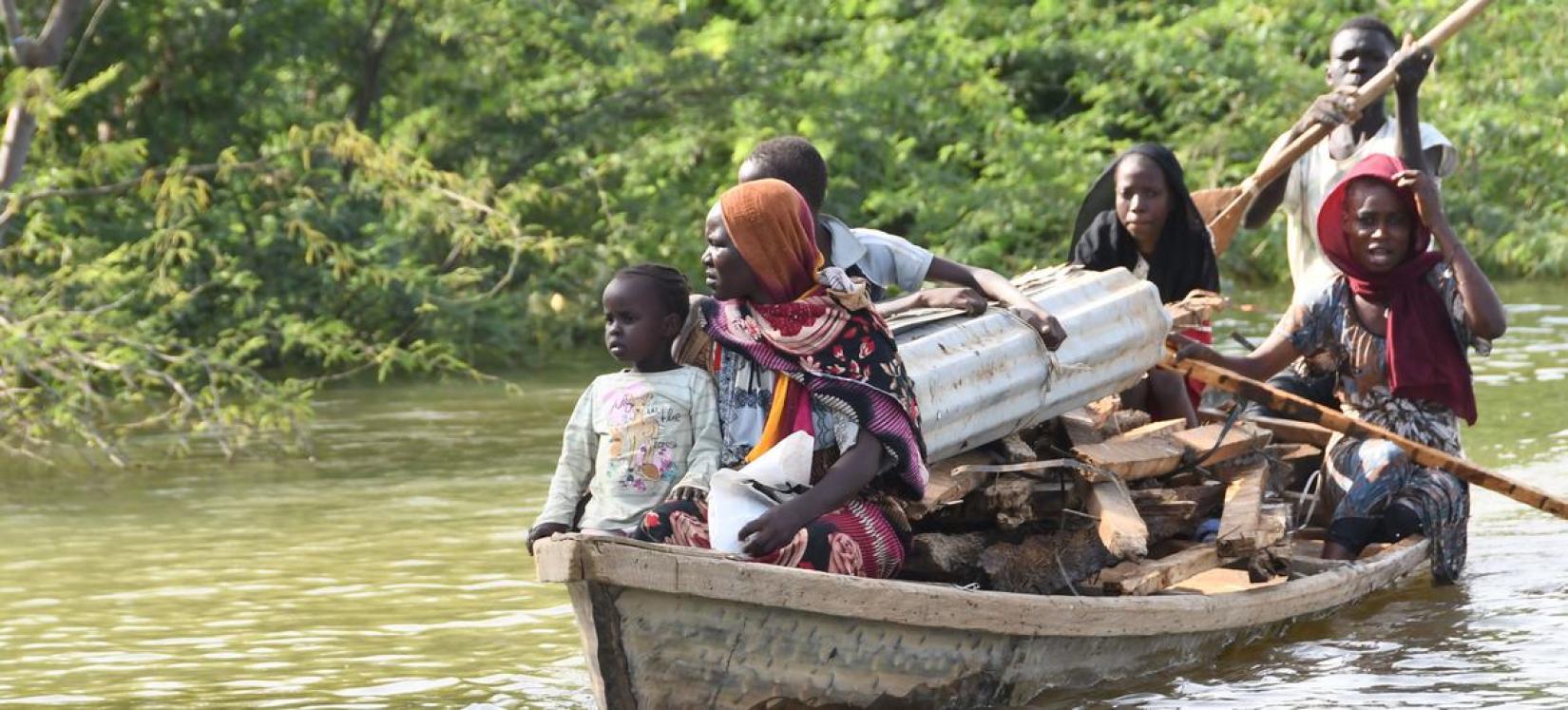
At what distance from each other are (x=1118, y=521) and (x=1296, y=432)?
1825 mm

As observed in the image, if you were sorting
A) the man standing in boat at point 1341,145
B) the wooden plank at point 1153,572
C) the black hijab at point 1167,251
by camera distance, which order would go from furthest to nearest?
the man standing in boat at point 1341,145
the black hijab at point 1167,251
the wooden plank at point 1153,572

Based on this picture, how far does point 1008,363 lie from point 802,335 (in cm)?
89

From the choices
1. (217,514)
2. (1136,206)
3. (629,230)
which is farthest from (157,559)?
(629,230)

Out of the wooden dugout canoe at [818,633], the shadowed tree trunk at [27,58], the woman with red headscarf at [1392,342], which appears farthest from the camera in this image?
the shadowed tree trunk at [27,58]

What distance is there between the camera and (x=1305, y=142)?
304 inches

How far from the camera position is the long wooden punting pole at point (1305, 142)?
7.57 metres

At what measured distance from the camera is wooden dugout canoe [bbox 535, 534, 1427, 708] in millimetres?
4855

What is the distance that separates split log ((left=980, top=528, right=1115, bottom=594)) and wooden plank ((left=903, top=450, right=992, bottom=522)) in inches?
7.4

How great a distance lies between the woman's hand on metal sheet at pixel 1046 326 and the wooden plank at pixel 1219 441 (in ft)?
2.36

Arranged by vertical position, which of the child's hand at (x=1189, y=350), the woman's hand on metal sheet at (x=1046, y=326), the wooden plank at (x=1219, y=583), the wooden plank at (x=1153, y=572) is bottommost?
the wooden plank at (x=1219, y=583)

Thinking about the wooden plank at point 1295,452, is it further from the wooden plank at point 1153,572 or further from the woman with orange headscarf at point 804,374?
the woman with orange headscarf at point 804,374

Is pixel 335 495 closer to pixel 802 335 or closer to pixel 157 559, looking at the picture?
pixel 157 559

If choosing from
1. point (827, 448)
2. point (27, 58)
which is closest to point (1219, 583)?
point (827, 448)

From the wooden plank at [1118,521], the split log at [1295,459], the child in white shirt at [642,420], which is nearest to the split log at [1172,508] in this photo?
the wooden plank at [1118,521]
